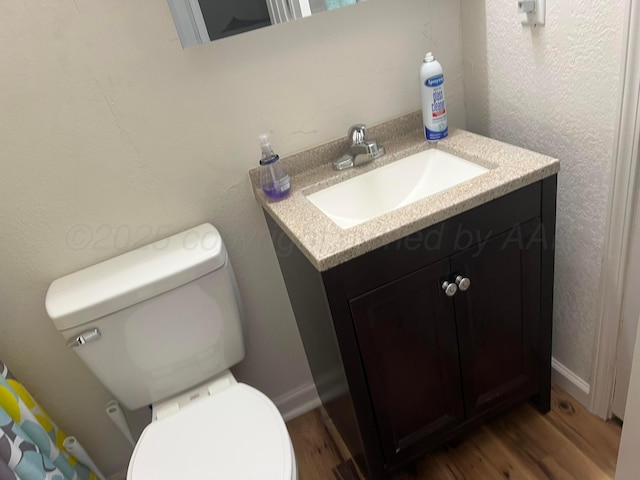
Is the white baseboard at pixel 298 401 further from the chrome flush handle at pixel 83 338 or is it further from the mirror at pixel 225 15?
the mirror at pixel 225 15

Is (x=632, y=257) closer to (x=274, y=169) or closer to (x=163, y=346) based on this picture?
(x=274, y=169)

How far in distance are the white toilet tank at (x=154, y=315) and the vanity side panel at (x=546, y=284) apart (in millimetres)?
807

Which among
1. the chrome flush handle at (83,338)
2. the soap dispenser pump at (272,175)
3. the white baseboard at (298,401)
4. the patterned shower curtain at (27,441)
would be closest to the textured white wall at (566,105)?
the soap dispenser pump at (272,175)

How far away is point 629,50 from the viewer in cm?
95

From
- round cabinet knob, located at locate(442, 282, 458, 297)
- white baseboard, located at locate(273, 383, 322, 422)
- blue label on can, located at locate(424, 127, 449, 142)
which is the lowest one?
white baseboard, located at locate(273, 383, 322, 422)

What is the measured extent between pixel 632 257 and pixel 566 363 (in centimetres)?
50

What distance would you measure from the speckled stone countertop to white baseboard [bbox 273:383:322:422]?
0.75 meters

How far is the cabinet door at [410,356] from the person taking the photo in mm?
1085

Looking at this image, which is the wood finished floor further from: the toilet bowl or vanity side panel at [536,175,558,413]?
the toilet bowl

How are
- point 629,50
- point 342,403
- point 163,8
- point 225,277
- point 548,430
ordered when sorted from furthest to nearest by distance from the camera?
1. point 548,430
2. point 342,403
3. point 225,277
4. point 163,8
5. point 629,50

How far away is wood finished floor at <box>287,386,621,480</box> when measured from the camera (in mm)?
1351

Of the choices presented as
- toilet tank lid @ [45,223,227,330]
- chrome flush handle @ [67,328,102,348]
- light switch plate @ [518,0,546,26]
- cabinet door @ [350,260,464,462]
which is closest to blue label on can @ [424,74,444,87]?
light switch plate @ [518,0,546,26]

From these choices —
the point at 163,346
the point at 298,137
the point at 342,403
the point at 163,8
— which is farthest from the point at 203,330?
the point at 163,8

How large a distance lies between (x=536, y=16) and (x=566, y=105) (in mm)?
223
